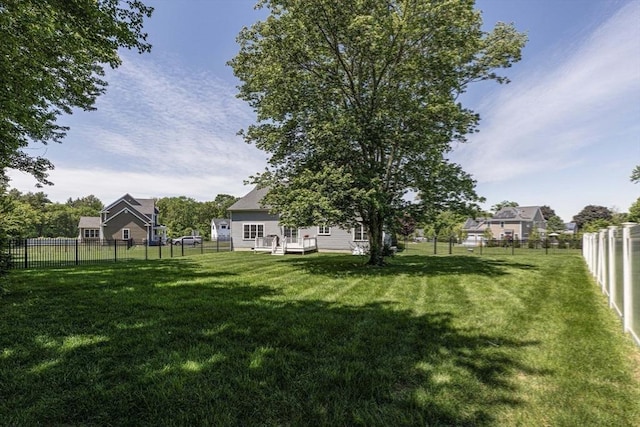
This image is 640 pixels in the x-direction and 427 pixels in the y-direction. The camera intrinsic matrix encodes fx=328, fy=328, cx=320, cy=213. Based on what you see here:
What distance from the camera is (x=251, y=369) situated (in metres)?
3.49

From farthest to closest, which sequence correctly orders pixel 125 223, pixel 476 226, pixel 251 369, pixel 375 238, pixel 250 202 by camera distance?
pixel 476 226 → pixel 125 223 → pixel 250 202 → pixel 375 238 → pixel 251 369

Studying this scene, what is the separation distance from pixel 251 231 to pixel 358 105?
1633 cm

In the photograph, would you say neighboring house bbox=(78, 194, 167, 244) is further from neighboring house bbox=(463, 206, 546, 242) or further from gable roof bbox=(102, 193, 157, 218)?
neighboring house bbox=(463, 206, 546, 242)

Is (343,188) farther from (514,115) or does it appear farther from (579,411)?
(514,115)

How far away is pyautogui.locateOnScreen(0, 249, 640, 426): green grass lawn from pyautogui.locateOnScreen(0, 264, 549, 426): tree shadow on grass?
0.02 metres

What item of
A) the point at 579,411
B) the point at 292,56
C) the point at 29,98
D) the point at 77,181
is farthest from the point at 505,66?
the point at 77,181

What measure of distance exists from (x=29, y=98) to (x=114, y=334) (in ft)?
22.0

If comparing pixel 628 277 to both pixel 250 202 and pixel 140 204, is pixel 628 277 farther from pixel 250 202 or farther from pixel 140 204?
pixel 140 204

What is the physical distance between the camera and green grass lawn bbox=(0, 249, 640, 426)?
8.91 ft

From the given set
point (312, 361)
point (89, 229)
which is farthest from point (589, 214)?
point (89, 229)

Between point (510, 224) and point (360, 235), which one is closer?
point (360, 235)

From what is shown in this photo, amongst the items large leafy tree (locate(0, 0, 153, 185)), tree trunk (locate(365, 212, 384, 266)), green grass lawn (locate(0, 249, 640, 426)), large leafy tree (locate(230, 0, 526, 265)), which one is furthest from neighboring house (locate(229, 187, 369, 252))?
green grass lawn (locate(0, 249, 640, 426))

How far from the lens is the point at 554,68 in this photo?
1211cm

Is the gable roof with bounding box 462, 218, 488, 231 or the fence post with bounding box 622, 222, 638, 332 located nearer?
the fence post with bounding box 622, 222, 638, 332
